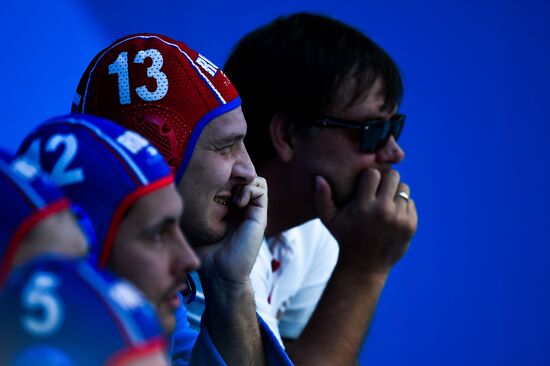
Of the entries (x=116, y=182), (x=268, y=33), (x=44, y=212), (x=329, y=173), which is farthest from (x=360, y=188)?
(x=44, y=212)

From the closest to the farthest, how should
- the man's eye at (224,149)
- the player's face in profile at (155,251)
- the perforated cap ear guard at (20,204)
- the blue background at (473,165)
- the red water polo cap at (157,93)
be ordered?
the perforated cap ear guard at (20,204), the player's face in profile at (155,251), the red water polo cap at (157,93), the man's eye at (224,149), the blue background at (473,165)

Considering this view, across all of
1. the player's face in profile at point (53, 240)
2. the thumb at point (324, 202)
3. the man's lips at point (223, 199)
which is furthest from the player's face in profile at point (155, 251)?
the thumb at point (324, 202)

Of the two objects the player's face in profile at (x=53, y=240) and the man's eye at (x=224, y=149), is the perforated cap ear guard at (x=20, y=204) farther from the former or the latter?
the man's eye at (x=224, y=149)

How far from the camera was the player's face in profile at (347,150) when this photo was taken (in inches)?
98.9

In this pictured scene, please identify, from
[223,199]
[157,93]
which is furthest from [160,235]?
[223,199]

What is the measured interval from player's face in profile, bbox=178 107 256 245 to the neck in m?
0.71

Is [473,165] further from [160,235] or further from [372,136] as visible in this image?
[160,235]

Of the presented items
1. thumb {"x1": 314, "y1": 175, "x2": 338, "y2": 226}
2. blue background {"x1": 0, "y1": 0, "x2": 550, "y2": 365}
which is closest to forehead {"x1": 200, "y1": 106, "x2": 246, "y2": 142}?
thumb {"x1": 314, "y1": 175, "x2": 338, "y2": 226}

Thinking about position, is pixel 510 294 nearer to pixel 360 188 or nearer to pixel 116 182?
pixel 360 188

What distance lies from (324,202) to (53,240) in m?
1.57

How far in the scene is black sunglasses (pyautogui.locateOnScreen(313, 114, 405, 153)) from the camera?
2.50 meters

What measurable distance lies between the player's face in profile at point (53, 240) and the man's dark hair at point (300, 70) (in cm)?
159

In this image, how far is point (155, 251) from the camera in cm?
114

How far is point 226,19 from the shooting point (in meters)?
3.80
